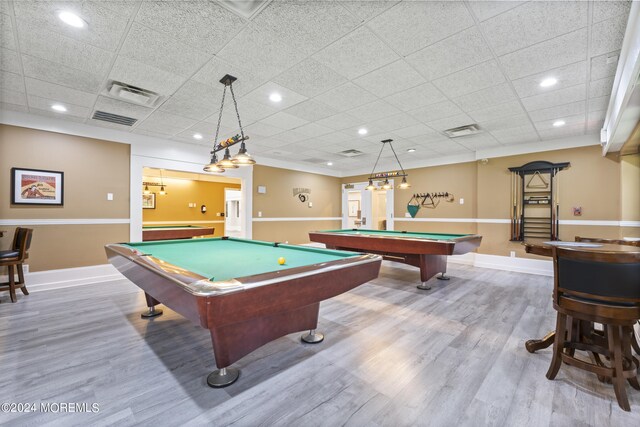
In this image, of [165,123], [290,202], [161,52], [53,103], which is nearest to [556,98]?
[161,52]

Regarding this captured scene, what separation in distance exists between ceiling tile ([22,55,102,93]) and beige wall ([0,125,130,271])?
1.81 metres

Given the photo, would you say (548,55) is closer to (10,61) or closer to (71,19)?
(71,19)

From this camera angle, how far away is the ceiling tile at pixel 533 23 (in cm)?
195

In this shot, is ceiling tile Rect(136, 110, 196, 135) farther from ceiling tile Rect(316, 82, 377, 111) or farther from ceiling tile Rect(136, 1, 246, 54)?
ceiling tile Rect(316, 82, 377, 111)

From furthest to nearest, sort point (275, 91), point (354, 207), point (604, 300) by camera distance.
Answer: point (354, 207) < point (275, 91) < point (604, 300)

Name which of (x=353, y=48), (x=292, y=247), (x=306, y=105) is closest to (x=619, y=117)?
(x=353, y=48)

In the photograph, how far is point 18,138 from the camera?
4.06 metres

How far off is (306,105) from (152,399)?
344 centimetres

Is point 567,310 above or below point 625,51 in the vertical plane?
below

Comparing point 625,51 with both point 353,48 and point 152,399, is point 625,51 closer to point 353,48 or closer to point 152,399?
point 353,48

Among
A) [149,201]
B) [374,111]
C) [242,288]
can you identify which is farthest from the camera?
[149,201]

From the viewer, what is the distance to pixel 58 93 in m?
3.37

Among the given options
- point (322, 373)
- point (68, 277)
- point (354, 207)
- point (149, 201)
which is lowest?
point (322, 373)

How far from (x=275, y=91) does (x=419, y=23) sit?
1761 millimetres
